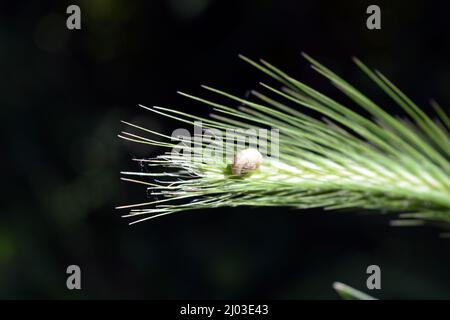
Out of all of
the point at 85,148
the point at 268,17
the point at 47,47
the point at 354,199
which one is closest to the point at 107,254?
the point at 85,148

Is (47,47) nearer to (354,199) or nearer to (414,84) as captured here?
(414,84)

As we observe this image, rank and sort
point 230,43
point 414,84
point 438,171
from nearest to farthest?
point 438,171
point 414,84
point 230,43

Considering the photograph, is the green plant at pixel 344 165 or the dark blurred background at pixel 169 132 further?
the dark blurred background at pixel 169 132

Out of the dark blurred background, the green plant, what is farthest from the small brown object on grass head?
the dark blurred background

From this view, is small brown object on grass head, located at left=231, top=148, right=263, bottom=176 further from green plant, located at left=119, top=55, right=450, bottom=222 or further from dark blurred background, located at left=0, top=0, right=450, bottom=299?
dark blurred background, located at left=0, top=0, right=450, bottom=299

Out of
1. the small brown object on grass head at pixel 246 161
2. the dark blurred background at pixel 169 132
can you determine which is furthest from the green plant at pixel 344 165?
the dark blurred background at pixel 169 132

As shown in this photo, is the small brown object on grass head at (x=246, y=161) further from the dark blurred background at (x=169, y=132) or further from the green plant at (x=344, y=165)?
the dark blurred background at (x=169, y=132)
